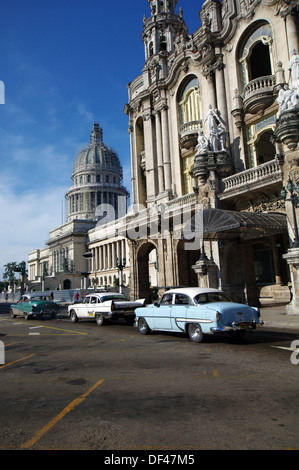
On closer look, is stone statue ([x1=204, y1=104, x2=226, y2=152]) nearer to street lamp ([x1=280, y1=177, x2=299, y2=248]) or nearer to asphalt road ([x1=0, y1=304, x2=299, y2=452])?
street lamp ([x1=280, y1=177, x2=299, y2=248])

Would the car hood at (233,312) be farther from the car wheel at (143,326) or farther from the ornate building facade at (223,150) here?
the ornate building facade at (223,150)

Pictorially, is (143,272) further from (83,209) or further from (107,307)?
(83,209)

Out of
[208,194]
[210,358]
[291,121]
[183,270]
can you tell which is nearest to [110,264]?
[183,270]

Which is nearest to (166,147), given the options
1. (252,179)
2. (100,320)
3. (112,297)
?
(252,179)

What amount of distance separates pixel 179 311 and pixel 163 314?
3.10ft

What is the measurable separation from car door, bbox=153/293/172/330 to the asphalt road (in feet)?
5.29

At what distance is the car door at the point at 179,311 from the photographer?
1137 cm

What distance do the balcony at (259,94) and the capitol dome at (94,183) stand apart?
89927 millimetres

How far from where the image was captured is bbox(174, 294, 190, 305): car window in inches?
458

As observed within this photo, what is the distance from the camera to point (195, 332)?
36.2 ft

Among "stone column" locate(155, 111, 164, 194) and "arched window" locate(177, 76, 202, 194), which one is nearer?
"arched window" locate(177, 76, 202, 194)

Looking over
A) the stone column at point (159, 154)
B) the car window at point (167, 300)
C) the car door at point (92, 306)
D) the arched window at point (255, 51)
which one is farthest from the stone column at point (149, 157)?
the car window at point (167, 300)

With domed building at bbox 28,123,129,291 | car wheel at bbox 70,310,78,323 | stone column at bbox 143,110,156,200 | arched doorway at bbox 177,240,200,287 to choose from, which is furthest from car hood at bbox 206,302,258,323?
domed building at bbox 28,123,129,291
